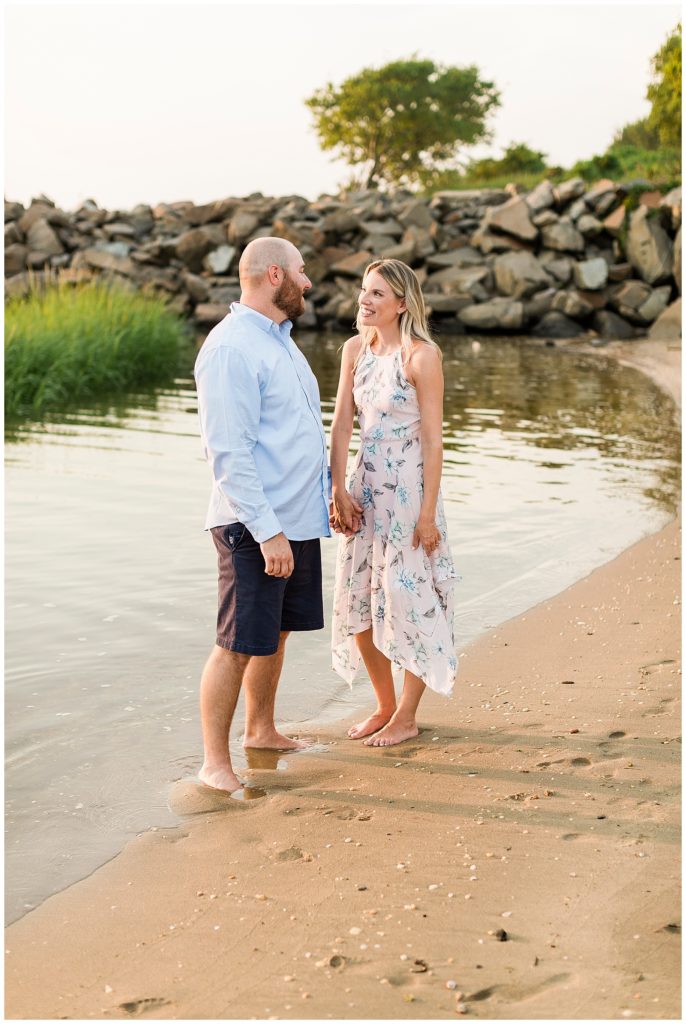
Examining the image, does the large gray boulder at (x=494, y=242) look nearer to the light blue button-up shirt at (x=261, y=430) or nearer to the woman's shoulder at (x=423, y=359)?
the woman's shoulder at (x=423, y=359)

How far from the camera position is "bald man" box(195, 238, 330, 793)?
4.35m

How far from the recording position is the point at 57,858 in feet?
13.6

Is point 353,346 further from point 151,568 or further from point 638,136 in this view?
point 638,136

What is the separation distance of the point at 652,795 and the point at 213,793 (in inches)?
64.3

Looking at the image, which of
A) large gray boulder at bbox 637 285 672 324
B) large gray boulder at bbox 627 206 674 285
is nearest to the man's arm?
large gray boulder at bbox 637 285 672 324

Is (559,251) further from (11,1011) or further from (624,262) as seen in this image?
(11,1011)

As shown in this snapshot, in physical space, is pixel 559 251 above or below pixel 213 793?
above

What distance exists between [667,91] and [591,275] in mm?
7112

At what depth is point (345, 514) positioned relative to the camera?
4.86m

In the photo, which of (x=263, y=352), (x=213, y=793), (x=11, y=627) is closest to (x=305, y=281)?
(x=263, y=352)

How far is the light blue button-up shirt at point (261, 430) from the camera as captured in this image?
14.2 feet

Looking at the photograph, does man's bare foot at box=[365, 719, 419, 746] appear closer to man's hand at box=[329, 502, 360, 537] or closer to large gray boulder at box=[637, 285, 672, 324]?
man's hand at box=[329, 502, 360, 537]

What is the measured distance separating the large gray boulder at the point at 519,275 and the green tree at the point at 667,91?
21.1 feet

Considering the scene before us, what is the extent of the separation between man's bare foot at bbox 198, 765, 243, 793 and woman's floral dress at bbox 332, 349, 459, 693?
80 cm
